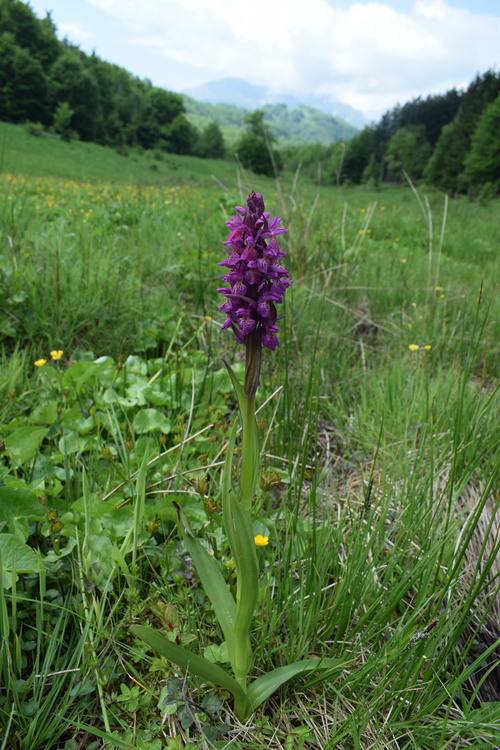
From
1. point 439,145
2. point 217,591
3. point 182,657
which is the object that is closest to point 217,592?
point 217,591

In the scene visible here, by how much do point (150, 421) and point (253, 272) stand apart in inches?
46.8

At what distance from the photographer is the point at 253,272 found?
935 mm

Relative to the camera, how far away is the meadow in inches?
41.7

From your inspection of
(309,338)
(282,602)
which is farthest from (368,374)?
(282,602)

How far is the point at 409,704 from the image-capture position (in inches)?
44.4

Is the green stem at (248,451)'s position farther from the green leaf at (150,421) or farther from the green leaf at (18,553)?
the green leaf at (150,421)

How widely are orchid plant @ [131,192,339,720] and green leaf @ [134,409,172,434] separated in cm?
96

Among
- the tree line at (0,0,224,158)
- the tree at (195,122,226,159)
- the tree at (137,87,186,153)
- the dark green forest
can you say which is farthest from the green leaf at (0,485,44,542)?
the tree at (195,122,226,159)

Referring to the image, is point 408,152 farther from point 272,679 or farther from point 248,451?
point 272,679

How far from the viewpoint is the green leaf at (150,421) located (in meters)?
1.94

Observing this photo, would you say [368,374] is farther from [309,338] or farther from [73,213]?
[73,213]

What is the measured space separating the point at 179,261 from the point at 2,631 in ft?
10.8

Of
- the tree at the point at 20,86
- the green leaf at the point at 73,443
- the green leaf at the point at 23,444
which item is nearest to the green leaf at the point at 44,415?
the green leaf at the point at 73,443

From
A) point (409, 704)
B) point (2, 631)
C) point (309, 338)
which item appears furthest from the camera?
point (309, 338)
